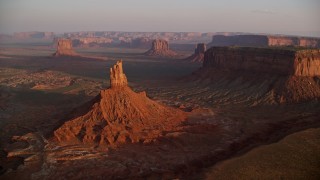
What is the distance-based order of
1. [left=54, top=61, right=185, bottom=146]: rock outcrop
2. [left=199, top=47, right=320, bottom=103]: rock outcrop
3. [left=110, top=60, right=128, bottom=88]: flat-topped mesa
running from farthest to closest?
[left=199, top=47, right=320, bottom=103]: rock outcrop < [left=110, top=60, right=128, bottom=88]: flat-topped mesa < [left=54, top=61, right=185, bottom=146]: rock outcrop

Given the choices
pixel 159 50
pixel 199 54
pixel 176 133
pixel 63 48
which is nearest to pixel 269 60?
pixel 176 133

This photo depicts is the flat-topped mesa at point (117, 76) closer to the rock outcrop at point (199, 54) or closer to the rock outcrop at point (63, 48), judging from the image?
the rock outcrop at point (199, 54)

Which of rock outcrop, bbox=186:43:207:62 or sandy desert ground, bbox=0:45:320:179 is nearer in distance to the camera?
sandy desert ground, bbox=0:45:320:179

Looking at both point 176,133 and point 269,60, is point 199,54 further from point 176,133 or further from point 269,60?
point 176,133

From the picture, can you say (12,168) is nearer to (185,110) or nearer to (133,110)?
(133,110)

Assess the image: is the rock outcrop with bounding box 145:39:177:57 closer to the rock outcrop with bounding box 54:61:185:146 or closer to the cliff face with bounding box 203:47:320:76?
the cliff face with bounding box 203:47:320:76

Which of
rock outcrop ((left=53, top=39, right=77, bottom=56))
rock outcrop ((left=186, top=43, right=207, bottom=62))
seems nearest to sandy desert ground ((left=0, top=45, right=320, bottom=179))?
rock outcrop ((left=186, top=43, right=207, bottom=62))

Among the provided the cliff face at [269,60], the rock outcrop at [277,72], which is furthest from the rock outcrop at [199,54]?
the rock outcrop at [277,72]
